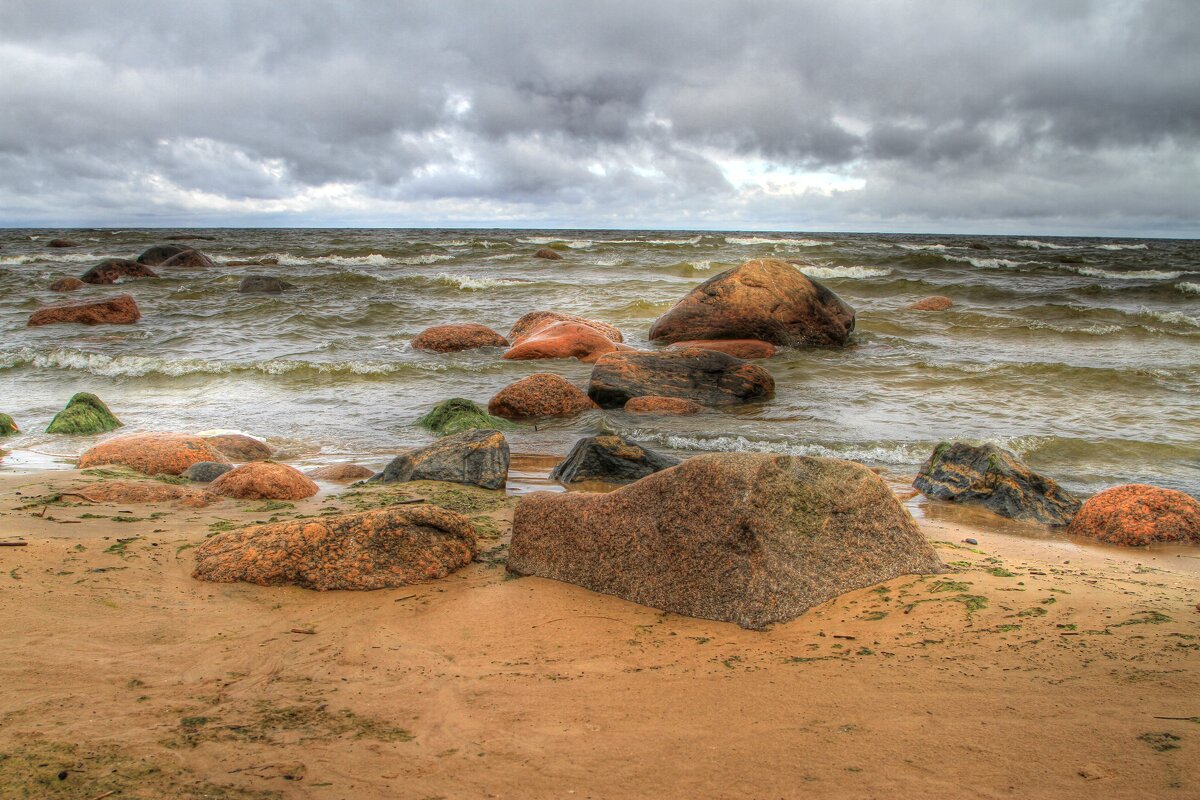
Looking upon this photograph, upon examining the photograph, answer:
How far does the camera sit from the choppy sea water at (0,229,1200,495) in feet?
24.7

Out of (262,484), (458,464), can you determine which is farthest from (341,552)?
(458,464)

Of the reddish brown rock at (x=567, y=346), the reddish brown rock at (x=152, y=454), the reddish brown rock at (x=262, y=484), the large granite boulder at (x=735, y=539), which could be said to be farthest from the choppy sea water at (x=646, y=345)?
the large granite boulder at (x=735, y=539)

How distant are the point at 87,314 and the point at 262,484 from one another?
524 inches

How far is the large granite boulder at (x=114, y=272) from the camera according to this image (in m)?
24.4

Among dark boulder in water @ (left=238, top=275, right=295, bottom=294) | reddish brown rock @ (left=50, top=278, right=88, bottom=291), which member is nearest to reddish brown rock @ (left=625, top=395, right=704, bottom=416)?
dark boulder in water @ (left=238, top=275, right=295, bottom=294)

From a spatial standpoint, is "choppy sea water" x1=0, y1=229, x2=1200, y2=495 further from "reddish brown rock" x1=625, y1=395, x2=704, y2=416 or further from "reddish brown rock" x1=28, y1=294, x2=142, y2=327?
"reddish brown rock" x1=28, y1=294, x2=142, y2=327

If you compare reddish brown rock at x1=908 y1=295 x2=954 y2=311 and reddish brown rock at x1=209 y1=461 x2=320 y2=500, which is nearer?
reddish brown rock at x1=209 y1=461 x2=320 y2=500

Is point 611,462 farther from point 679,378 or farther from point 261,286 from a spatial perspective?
point 261,286

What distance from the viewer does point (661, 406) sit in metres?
8.85

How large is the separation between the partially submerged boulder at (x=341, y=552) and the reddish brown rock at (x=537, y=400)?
478cm

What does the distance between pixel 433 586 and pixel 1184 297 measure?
2592cm

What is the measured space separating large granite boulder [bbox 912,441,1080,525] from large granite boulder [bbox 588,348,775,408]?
349 centimetres

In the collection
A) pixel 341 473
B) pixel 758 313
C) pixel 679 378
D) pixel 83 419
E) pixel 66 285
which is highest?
pixel 66 285

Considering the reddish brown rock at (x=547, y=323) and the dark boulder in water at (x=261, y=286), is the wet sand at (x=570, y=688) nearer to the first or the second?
the reddish brown rock at (x=547, y=323)
